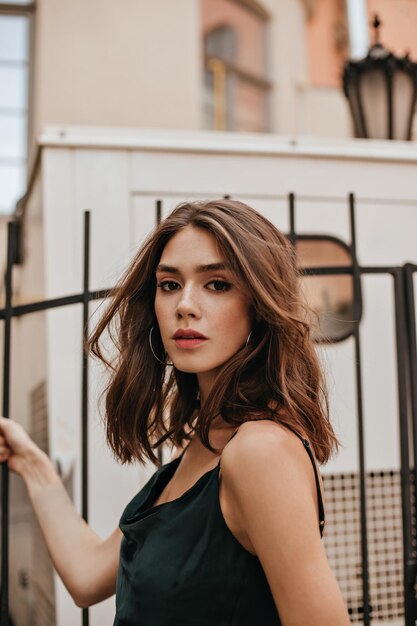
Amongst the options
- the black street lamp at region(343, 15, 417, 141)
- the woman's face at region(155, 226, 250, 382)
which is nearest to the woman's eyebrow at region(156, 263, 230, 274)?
the woman's face at region(155, 226, 250, 382)

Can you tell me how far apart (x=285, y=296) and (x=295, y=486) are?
329 millimetres

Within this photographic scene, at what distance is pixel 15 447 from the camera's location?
181 centimetres

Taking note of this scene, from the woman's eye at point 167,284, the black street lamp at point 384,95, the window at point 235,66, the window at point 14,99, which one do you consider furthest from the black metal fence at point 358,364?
the window at point 235,66

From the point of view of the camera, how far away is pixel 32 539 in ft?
10.6

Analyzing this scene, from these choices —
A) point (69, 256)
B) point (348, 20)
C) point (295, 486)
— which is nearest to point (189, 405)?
point (295, 486)

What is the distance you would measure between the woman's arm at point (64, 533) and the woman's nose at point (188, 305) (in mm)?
524

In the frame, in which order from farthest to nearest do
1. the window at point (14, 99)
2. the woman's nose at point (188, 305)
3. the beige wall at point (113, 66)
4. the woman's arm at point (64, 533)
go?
the window at point (14, 99) < the beige wall at point (113, 66) < the woman's arm at point (64, 533) < the woman's nose at point (188, 305)

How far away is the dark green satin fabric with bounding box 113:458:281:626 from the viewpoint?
1.18 m

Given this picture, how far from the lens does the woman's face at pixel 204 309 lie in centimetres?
129

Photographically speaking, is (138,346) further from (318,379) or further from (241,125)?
(241,125)

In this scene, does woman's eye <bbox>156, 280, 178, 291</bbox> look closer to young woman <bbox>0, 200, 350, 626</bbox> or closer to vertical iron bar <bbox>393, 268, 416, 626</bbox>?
young woman <bbox>0, 200, 350, 626</bbox>

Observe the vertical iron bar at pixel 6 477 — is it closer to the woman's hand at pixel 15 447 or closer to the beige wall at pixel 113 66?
the woman's hand at pixel 15 447

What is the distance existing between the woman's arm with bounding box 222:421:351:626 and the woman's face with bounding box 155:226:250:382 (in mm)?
201

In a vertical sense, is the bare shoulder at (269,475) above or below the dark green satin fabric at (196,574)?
above
